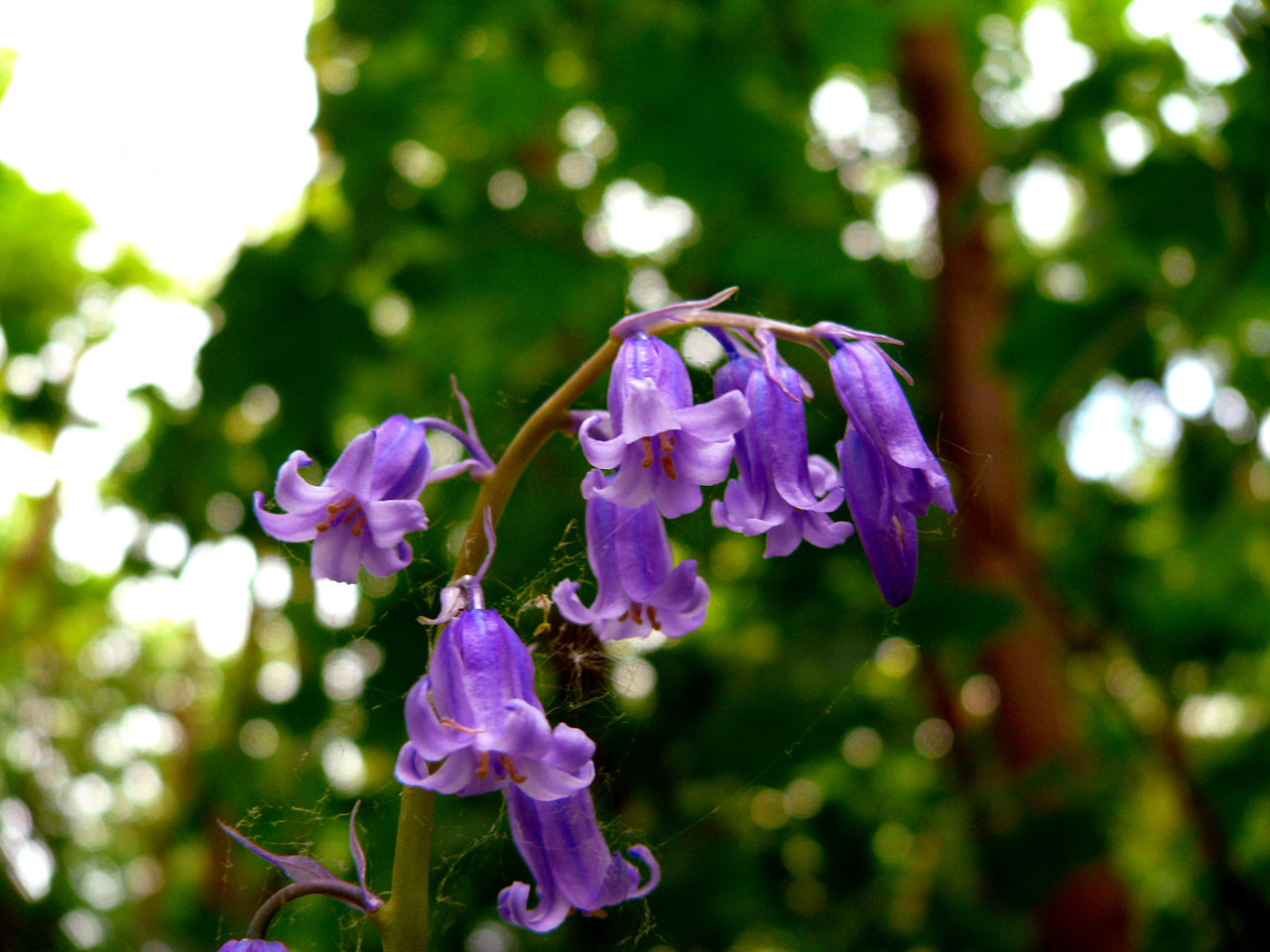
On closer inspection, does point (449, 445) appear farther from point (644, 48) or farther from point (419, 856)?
point (644, 48)

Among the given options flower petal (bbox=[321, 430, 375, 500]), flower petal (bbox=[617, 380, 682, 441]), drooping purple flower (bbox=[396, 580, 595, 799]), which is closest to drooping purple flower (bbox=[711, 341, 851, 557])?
flower petal (bbox=[617, 380, 682, 441])

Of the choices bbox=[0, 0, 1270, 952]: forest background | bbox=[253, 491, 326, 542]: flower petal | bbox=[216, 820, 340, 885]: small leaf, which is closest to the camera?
bbox=[216, 820, 340, 885]: small leaf

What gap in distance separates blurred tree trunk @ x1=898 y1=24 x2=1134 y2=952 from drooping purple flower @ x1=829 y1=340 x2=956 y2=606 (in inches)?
80.7

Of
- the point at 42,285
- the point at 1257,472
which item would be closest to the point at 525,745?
the point at 1257,472

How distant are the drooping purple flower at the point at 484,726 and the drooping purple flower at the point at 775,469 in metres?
0.30

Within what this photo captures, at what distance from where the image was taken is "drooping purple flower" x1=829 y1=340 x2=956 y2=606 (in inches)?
41.6

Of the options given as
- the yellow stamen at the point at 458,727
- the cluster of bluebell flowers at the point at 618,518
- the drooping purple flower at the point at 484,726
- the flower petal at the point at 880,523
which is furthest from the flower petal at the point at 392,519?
the flower petal at the point at 880,523

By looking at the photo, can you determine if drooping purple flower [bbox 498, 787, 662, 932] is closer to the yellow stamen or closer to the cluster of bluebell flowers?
the cluster of bluebell flowers

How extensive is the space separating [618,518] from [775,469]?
0.69ft

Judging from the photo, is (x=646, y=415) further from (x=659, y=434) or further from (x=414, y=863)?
(x=414, y=863)

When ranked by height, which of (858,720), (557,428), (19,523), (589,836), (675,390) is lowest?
(19,523)

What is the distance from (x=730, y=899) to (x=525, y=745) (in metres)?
2.40

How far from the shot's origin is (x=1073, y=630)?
3367mm

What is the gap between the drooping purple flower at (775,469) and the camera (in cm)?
108
